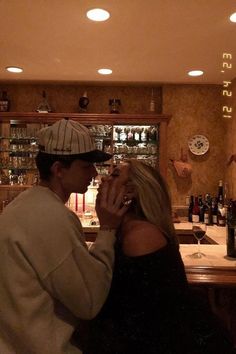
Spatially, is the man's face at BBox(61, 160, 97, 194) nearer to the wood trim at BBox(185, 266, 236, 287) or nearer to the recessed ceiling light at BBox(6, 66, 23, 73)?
the wood trim at BBox(185, 266, 236, 287)

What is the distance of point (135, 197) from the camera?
147cm

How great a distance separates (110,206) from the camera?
1.24 meters

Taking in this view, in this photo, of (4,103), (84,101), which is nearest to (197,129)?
(84,101)

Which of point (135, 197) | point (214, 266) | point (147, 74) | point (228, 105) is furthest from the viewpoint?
point (228, 105)

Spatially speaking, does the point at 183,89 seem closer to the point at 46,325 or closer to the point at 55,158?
the point at 55,158

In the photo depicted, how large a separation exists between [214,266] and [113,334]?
32.2 inches

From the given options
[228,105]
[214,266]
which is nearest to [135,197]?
[214,266]

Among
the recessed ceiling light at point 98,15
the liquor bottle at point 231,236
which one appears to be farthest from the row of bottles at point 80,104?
the liquor bottle at point 231,236

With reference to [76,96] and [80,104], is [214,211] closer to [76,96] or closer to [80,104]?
[80,104]

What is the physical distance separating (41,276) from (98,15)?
1.98 m

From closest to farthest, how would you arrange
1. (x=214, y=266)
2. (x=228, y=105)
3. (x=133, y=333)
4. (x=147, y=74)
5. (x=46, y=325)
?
(x=46, y=325), (x=133, y=333), (x=214, y=266), (x=147, y=74), (x=228, y=105)

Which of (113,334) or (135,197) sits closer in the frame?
(113,334)

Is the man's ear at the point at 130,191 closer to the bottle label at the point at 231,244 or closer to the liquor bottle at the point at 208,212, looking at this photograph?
the bottle label at the point at 231,244

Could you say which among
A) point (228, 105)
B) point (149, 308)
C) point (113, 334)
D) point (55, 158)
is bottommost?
point (113, 334)
